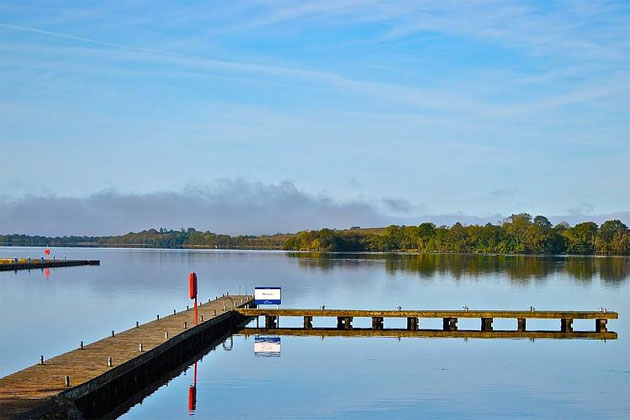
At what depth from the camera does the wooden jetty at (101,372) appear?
59.5 ft

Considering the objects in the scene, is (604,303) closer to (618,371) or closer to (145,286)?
(618,371)

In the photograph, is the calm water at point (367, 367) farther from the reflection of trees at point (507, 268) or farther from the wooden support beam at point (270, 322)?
the reflection of trees at point (507, 268)

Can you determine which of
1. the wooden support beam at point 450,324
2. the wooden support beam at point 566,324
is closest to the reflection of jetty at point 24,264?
the wooden support beam at point 450,324

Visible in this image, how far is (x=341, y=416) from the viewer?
22.0m

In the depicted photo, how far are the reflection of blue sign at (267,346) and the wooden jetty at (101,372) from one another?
2197mm

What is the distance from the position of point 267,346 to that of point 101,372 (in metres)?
14.5

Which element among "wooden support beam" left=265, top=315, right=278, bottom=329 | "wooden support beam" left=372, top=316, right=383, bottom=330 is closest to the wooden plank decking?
"wooden support beam" left=372, top=316, right=383, bottom=330

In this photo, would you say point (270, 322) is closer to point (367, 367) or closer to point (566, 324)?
point (367, 367)

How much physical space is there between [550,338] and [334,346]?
10.1 meters

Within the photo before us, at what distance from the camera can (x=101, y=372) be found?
21.2 m

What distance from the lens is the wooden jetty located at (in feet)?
59.5

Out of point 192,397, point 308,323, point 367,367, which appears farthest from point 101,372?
point 308,323

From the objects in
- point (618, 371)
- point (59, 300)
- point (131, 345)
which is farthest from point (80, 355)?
point (59, 300)

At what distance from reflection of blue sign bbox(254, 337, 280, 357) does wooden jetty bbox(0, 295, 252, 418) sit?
2197 mm
